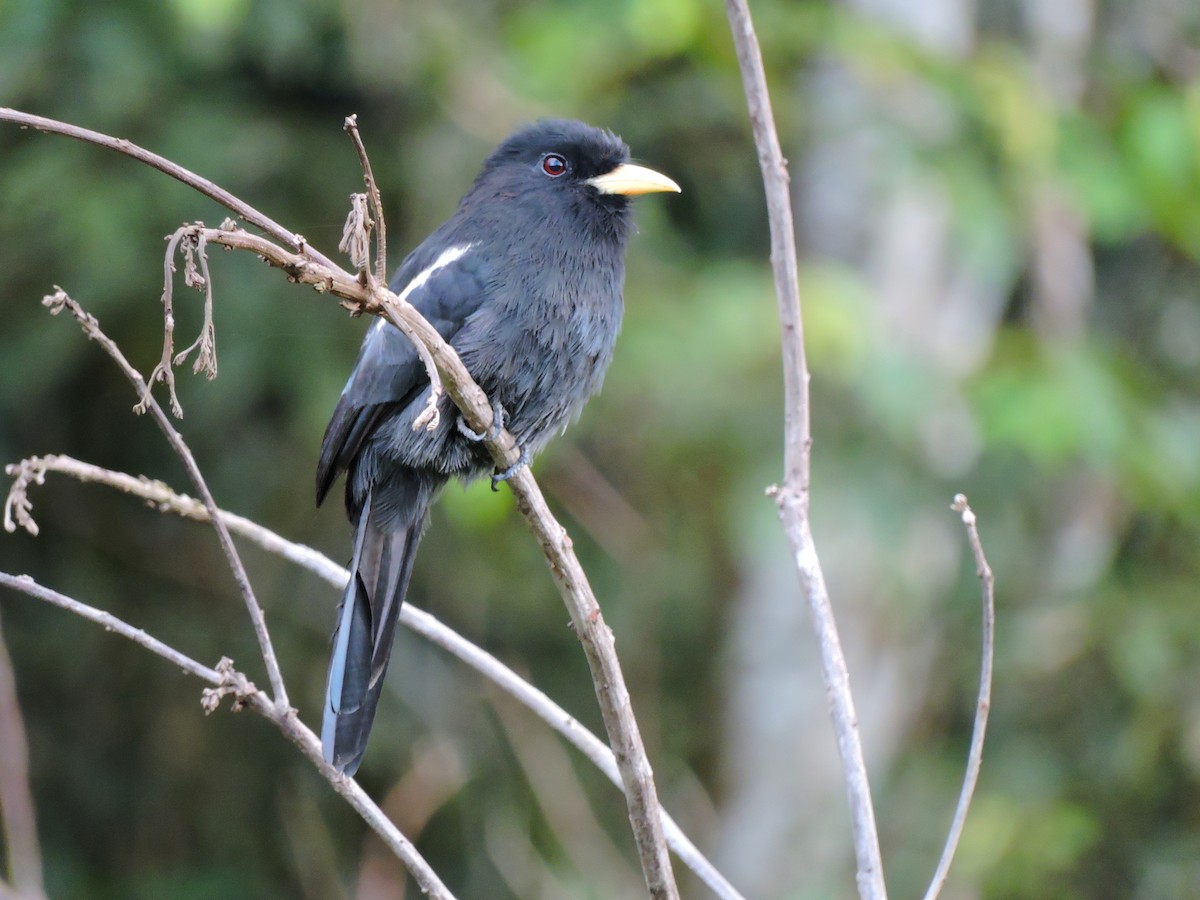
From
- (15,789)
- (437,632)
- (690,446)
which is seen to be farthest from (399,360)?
(690,446)

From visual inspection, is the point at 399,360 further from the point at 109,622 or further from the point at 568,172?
the point at 109,622

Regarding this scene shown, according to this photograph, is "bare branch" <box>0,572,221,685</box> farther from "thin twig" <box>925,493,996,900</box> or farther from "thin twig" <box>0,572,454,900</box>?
"thin twig" <box>925,493,996,900</box>

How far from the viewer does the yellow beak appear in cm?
367

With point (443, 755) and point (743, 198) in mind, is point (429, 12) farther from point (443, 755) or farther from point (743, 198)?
point (443, 755)

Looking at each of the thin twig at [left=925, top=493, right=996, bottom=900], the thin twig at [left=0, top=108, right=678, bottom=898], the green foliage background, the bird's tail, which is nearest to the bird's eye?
the bird's tail

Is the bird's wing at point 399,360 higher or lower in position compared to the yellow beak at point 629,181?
lower

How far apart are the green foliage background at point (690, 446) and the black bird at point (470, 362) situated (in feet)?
4.63

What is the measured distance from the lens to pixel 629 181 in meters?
3.72

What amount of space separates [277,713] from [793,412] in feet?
3.05

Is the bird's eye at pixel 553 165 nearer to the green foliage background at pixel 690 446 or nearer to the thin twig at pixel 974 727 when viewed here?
the green foliage background at pixel 690 446

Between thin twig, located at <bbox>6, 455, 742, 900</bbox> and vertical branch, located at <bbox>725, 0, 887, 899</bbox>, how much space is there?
0.94ft

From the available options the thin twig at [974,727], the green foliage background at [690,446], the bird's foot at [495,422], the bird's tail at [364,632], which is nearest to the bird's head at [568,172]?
the bird's foot at [495,422]

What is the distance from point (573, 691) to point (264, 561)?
166 cm

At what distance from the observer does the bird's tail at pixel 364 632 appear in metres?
2.93
